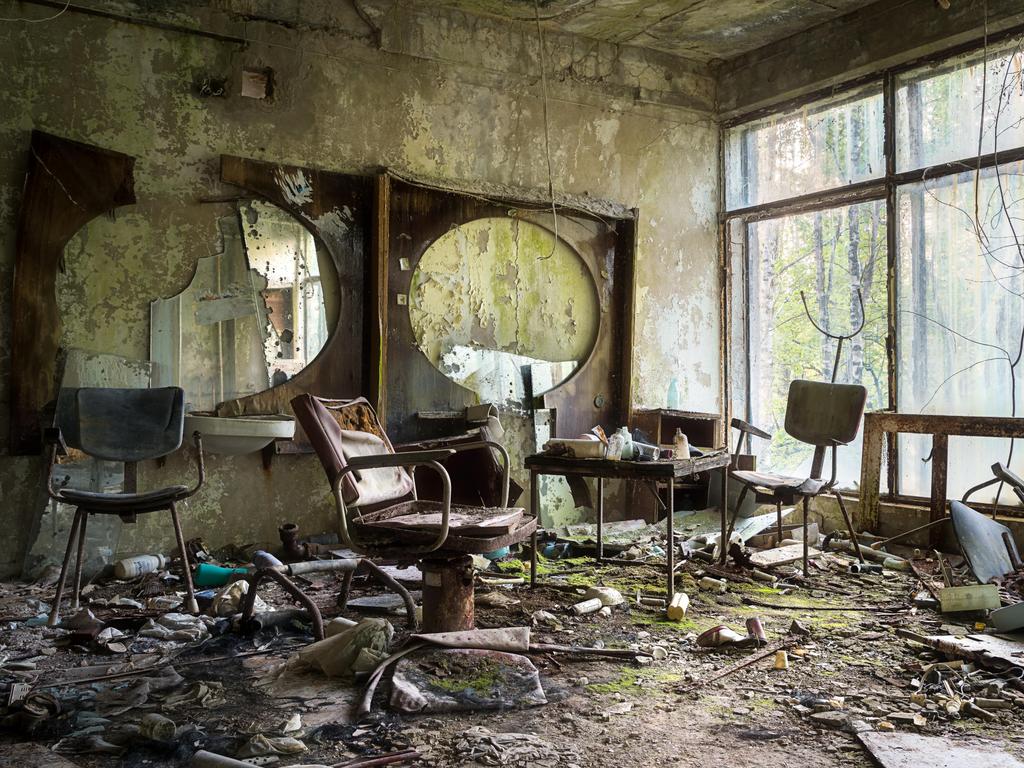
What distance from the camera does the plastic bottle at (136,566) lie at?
438 centimetres

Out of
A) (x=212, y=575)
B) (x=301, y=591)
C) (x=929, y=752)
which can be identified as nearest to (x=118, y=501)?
(x=212, y=575)

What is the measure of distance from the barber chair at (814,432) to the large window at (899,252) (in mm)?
→ 844

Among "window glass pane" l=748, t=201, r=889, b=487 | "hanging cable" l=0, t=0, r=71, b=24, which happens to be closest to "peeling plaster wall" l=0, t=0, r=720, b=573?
"hanging cable" l=0, t=0, r=71, b=24

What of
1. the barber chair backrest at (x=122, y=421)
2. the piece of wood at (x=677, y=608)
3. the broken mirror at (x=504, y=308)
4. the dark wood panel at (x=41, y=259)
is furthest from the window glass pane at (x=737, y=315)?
the dark wood panel at (x=41, y=259)

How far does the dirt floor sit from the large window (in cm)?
192

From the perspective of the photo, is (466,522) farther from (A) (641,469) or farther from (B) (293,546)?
(B) (293,546)

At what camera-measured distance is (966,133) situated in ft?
17.3

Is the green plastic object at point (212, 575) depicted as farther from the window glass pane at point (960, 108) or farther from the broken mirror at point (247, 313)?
the window glass pane at point (960, 108)

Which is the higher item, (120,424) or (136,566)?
(120,424)

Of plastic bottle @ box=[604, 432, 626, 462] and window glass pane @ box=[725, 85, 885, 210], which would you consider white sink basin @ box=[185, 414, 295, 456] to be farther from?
window glass pane @ box=[725, 85, 885, 210]

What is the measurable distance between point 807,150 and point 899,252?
43.7 inches

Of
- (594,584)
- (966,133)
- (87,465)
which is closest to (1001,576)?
(594,584)

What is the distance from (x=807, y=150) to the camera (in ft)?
20.3

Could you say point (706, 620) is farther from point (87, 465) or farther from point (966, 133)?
point (966, 133)
